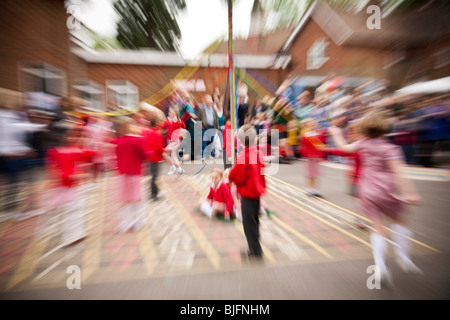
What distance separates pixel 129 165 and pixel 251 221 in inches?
78.5

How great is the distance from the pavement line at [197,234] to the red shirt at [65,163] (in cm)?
173

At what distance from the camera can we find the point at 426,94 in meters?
6.69

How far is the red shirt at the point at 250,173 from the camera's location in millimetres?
2307

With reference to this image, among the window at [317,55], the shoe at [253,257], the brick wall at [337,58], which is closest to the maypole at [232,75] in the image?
the shoe at [253,257]

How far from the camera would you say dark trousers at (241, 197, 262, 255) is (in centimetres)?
242

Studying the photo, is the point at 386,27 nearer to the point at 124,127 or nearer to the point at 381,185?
the point at 381,185

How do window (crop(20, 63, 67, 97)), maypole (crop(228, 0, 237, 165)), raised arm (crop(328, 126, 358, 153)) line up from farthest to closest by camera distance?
window (crop(20, 63, 67, 97)) → maypole (crop(228, 0, 237, 165)) → raised arm (crop(328, 126, 358, 153))

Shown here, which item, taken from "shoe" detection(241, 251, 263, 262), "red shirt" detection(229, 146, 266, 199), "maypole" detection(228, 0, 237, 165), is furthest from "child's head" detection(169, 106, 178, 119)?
"shoe" detection(241, 251, 263, 262)

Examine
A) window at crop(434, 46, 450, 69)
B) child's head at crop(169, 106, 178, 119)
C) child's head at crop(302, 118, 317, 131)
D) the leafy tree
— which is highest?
window at crop(434, 46, 450, 69)

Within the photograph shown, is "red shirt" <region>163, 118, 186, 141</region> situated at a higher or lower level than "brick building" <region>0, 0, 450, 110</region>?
lower

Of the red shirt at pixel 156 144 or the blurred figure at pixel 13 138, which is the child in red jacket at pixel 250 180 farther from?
the blurred figure at pixel 13 138

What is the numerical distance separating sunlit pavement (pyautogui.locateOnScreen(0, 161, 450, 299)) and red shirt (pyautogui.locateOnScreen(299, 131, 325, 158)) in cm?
109

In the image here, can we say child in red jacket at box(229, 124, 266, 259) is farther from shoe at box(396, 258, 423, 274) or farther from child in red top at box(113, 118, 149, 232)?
child in red top at box(113, 118, 149, 232)
